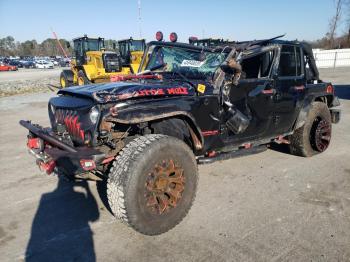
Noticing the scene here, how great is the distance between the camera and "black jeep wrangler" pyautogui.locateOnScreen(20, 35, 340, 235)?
3.31 metres

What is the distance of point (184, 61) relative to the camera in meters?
4.62

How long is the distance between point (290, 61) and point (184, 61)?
5.70ft

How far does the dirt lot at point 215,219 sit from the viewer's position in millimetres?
3164

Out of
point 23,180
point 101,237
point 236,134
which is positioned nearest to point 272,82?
point 236,134

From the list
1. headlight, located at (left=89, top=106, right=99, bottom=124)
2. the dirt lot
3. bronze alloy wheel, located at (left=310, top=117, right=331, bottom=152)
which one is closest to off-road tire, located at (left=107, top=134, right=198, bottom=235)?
the dirt lot

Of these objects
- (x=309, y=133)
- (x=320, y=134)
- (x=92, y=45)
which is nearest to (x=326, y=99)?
(x=320, y=134)

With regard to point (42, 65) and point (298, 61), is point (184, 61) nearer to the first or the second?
point (298, 61)

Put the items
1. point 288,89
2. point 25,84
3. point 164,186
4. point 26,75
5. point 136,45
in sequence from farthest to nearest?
point 26,75
point 25,84
point 136,45
point 288,89
point 164,186

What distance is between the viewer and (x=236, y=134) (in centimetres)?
443

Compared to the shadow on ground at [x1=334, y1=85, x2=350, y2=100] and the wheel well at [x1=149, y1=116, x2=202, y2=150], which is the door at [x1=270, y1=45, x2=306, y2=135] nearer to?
the wheel well at [x1=149, y1=116, x2=202, y2=150]

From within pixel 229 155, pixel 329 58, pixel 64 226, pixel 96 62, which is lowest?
pixel 64 226

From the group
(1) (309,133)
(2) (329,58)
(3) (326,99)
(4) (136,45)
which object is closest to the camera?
(1) (309,133)

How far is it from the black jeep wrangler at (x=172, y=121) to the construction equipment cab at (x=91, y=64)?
1150 cm

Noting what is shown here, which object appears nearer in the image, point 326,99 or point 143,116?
point 143,116
